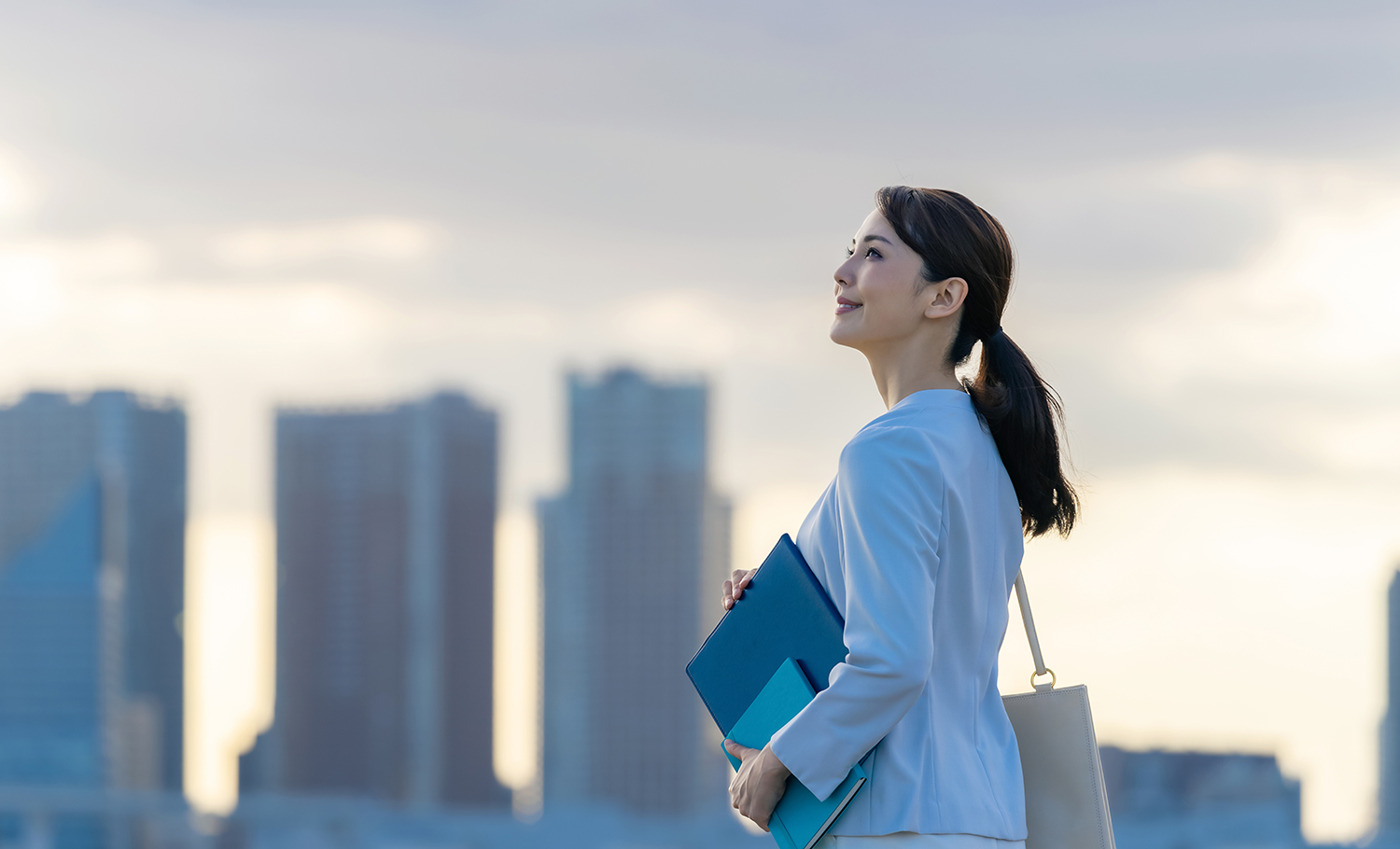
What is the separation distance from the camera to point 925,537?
5.36 feet

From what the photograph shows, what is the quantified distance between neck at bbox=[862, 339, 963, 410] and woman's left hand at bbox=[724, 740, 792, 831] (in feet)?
1.43

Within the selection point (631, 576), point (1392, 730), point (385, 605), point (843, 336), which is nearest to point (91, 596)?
point (385, 605)

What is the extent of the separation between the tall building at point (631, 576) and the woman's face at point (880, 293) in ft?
302

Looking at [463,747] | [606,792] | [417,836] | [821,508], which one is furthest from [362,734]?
[821,508]

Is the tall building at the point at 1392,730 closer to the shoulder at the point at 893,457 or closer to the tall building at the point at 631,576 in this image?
the tall building at the point at 631,576

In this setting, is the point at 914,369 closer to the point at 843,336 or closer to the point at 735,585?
the point at 843,336

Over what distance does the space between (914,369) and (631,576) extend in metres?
93.4

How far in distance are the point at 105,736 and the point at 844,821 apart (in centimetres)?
10842

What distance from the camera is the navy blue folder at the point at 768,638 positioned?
170 centimetres

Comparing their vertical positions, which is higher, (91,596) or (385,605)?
(385,605)

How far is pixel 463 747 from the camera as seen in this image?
98.3m

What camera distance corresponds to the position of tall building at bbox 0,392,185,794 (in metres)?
101

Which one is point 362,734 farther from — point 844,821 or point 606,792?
point 844,821

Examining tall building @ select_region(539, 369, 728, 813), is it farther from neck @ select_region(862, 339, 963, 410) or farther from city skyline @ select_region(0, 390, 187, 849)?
neck @ select_region(862, 339, 963, 410)
